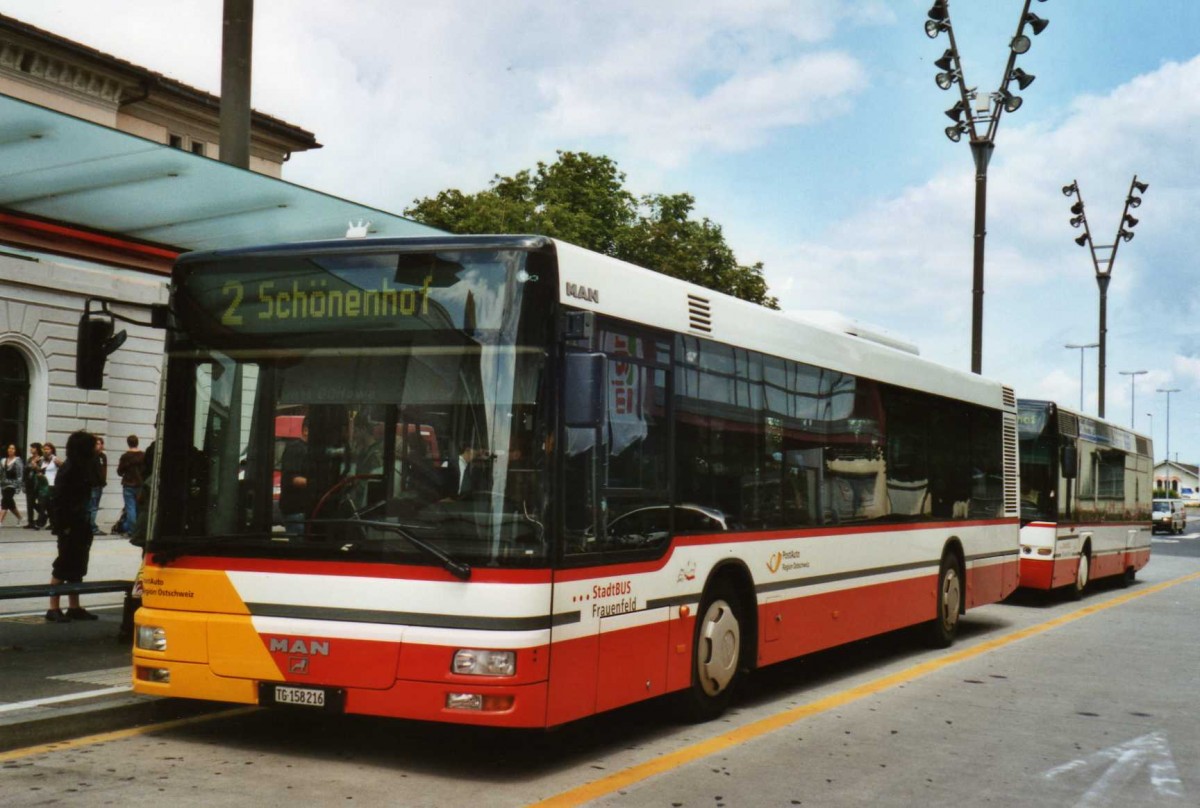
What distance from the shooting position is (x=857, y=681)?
36.2ft

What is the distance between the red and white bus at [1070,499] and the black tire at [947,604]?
5052 millimetres

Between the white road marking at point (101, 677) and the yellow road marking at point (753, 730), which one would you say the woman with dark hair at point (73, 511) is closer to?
the white road marking at point (101, 677)

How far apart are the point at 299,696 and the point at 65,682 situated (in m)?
2.50

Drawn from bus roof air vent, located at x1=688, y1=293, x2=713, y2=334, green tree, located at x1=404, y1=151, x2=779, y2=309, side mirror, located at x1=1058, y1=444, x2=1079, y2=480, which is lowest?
side mirror, located at x1=1058, y1=444, x2=1079, y2=480

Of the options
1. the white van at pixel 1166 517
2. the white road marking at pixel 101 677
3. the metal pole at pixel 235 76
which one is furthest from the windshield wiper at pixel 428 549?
the white van at pixel 1166 517

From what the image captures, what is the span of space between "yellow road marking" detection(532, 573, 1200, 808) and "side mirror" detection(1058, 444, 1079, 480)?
425 centimetres

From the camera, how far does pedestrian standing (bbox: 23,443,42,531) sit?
28.9m

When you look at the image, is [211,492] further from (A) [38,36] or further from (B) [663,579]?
(A) [38,36]

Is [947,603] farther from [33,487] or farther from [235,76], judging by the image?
[33,487]

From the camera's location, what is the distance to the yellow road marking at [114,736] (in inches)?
276

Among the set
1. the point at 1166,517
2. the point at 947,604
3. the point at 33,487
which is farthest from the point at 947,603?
the point at 1166,517

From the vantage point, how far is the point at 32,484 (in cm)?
2916

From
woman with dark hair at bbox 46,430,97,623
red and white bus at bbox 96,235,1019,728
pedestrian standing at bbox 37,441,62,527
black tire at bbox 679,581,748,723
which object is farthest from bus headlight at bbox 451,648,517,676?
pedestrian standing at bbox 37,441,62,527

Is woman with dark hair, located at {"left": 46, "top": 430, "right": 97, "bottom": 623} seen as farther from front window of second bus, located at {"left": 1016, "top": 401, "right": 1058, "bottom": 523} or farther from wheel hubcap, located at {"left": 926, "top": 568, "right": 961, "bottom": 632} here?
front window of second bus, located at {"left": 1016, "top": 401, "right": 1058, "bottom": 523}
